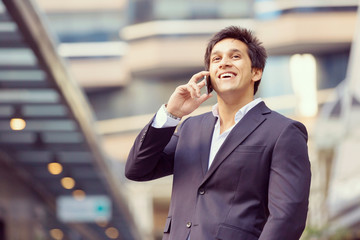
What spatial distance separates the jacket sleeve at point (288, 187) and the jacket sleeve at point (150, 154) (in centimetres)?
43

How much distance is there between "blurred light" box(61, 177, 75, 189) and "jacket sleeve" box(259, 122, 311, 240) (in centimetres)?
1456

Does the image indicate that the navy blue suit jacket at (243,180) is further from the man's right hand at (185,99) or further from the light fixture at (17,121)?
the light fixture at (17,121)

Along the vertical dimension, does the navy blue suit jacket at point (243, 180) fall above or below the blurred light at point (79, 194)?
below

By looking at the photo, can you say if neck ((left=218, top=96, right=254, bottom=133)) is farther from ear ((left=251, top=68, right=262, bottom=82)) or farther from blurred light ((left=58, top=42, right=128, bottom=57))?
blurred light ((left=58, top=42, right=128, bottom=57))

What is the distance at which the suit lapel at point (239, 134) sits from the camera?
123 inches

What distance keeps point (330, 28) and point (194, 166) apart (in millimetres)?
39671

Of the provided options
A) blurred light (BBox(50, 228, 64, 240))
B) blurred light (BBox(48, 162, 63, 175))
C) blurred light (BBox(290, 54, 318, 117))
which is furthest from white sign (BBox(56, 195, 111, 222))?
blurred light (BBox(290, 54, 318, 117))

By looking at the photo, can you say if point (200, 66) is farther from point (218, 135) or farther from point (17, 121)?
point (218, 135)

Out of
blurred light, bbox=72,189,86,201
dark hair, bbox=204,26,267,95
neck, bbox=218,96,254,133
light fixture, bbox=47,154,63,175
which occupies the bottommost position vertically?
neck, bbox=218,96,254,133

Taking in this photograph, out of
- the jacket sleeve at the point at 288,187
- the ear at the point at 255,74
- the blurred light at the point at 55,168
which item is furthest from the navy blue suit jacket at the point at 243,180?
the blurred light at the point at 55,168

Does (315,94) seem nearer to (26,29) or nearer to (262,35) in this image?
(262,35)

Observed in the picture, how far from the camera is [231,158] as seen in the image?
311 cm

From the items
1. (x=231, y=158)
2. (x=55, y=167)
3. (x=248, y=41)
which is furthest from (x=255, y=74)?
(x=55, y=167)

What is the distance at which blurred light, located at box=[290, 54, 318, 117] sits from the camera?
138 ft
